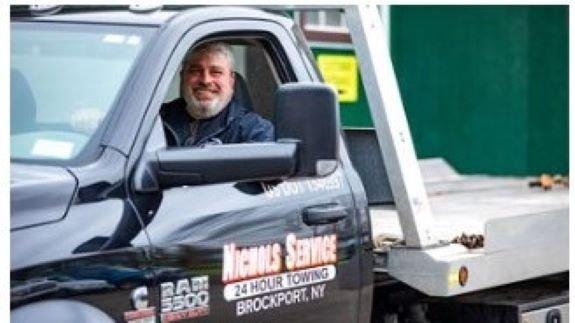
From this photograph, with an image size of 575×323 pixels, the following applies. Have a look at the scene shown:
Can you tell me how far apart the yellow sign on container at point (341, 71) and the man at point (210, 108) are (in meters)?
6.80

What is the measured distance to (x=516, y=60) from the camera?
14344 millimetres

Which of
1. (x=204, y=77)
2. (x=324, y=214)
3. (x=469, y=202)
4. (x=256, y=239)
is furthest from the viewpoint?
(x=469, y=202)

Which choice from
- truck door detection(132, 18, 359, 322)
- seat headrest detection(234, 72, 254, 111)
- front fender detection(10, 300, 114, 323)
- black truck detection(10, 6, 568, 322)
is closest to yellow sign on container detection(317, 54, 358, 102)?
seat headrest detection(234, 72, 254, 111)

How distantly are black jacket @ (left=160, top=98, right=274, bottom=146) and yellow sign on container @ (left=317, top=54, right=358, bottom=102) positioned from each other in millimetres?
6809

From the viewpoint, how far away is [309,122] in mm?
4188

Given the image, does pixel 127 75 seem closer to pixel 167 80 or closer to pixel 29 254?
pixel 167 80

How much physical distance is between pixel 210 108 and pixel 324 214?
537 millimetres

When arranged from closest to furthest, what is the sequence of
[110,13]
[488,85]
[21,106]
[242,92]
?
[21,106] < [110,13] < [242,92] < [488,85]

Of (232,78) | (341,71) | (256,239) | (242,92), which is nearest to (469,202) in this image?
(242,92)

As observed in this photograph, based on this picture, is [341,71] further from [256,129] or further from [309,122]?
[309,122]

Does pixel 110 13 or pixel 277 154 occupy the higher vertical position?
pixel 110 13

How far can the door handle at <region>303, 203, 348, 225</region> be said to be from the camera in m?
4.66

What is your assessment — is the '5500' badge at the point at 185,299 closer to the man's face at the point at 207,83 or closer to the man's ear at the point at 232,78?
the man's face at the point at 207,83

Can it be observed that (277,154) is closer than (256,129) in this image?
Yes
